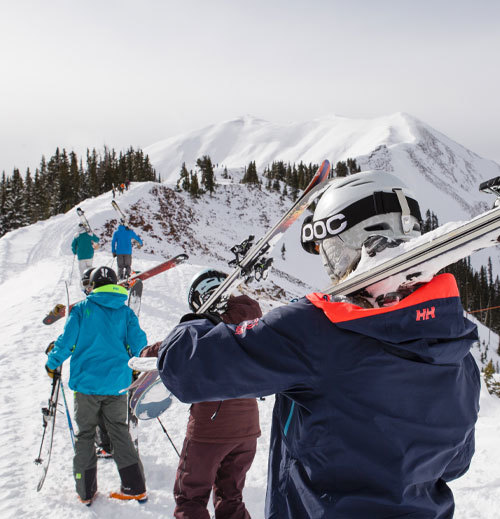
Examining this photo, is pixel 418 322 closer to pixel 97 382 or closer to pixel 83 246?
pixel 97 382

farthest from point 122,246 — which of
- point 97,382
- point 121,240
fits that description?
point 97,382

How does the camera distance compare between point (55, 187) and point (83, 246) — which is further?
point (55, 187)

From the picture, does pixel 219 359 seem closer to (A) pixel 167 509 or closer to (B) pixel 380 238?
(B) pixel 380 238

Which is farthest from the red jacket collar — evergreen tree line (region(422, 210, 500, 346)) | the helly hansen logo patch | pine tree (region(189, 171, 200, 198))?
evergreen tree line (region(422, 210, 500, 346))

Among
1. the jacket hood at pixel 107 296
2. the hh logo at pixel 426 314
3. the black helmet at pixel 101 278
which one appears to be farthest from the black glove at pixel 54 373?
the hh logo at pixel 426 314

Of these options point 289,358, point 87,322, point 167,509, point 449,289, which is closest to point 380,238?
point 449,289

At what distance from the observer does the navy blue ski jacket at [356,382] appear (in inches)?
48.2

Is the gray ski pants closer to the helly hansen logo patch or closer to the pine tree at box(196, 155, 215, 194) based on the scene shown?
the helly hansen logo patch

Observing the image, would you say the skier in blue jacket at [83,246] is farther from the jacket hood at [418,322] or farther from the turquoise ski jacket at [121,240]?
the jacket hood at [418,322]

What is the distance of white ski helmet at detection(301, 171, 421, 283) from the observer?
1.62m

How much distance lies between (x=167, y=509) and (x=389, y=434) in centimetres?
364

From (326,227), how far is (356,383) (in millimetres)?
701

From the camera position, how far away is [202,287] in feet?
11.0

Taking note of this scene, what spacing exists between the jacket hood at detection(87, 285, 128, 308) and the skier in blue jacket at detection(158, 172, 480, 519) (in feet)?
9.87
